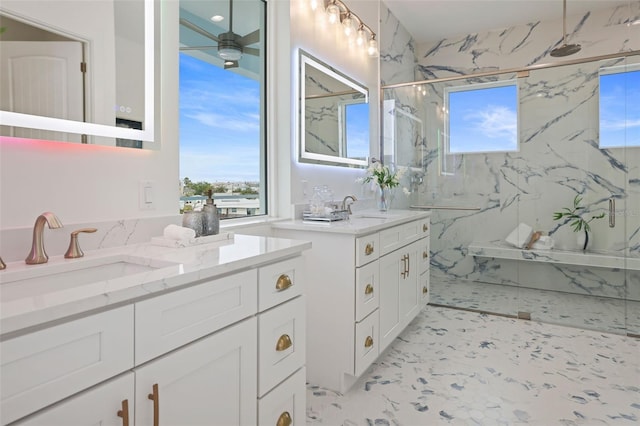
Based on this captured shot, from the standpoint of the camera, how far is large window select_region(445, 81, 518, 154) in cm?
386

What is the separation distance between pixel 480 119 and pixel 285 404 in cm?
362

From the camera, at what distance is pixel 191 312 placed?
1.02 meters

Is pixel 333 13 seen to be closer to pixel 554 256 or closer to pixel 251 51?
pixel 251 51

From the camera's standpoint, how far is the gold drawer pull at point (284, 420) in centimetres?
137

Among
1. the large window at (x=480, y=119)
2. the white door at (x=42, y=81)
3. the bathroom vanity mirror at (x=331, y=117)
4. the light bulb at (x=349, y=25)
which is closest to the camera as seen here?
the white door at (x=42, y=81)

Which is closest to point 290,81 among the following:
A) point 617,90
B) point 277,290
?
point 277,290

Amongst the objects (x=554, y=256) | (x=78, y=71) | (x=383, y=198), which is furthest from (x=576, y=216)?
(x=78, y=71)

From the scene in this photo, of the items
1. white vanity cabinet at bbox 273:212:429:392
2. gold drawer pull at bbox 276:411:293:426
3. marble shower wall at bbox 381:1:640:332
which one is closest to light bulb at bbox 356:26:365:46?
marble shower wall at bbox 381:1:640:332

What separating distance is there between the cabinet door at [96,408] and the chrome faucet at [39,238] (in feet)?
1.64

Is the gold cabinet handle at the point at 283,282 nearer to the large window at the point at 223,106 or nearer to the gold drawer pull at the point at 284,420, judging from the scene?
the gold drawer pull at the point at 284,420

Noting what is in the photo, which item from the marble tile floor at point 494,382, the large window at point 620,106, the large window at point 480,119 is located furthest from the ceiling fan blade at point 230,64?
the large window at point 620,106

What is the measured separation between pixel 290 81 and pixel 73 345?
6.47ft

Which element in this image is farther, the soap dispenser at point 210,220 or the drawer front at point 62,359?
the soap dispenser at point 210,220

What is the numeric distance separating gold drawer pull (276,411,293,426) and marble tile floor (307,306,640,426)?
1.48 ft
